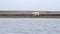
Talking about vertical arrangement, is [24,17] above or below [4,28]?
above

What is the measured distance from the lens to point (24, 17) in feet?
2.76

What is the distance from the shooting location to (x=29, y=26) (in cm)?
86

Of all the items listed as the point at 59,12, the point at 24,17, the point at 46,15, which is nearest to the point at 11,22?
the point at 24,17

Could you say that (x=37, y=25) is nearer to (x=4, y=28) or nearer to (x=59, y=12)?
(x=59, y=12)

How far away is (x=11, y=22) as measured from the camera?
33.4 inches

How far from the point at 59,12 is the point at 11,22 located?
1.78ft

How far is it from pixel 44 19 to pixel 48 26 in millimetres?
95

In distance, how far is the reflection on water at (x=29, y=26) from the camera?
837 millimetres

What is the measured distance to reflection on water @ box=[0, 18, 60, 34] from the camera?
0.84 m
